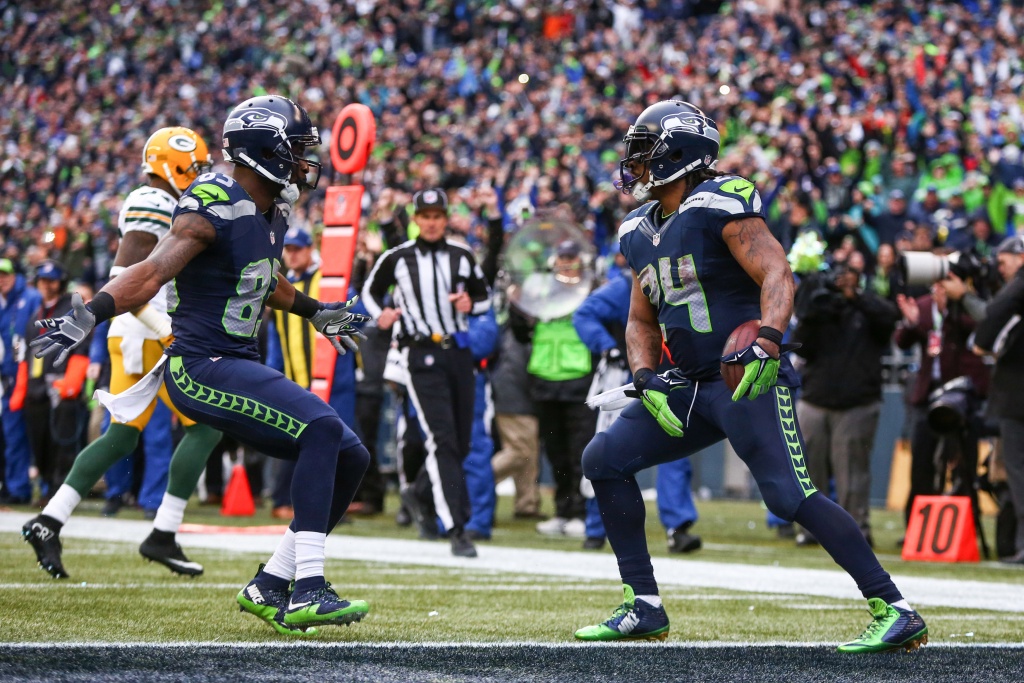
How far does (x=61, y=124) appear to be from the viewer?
97.6 feet

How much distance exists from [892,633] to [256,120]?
2.82 metres

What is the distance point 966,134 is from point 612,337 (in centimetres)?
936

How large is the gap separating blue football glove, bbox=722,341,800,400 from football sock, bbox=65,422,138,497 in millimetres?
3409

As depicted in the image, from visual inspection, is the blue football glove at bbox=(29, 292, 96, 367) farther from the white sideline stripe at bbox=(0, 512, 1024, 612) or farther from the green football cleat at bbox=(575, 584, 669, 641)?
the white sideline stripe at bbox=(0, 512, 1024, 612)

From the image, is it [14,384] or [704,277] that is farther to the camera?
[14,384]

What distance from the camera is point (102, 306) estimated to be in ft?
16.4

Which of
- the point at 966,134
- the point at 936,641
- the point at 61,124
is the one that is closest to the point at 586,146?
the point at 966,134

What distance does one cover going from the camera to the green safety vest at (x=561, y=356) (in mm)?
11094

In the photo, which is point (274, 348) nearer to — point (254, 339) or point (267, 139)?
point (254, 339)

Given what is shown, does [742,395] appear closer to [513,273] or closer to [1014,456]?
[1014,456]

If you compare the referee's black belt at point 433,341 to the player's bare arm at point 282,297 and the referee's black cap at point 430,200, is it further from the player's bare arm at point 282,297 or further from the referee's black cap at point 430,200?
the player's bare arm at point 282,297

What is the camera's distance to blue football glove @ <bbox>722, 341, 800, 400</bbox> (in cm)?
484

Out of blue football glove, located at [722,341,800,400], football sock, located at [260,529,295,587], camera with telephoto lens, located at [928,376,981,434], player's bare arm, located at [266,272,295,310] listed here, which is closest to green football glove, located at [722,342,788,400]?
blue football glove, located at [722,341,800,400]

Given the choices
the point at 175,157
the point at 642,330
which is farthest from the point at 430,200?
the point at 642,330
